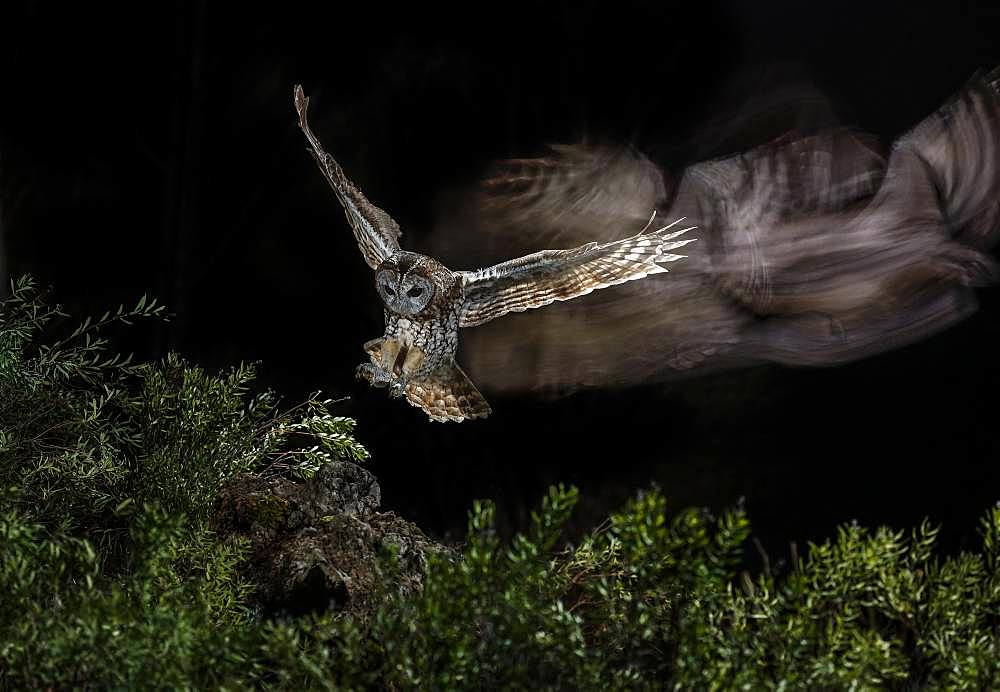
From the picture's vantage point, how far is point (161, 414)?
9.62ft

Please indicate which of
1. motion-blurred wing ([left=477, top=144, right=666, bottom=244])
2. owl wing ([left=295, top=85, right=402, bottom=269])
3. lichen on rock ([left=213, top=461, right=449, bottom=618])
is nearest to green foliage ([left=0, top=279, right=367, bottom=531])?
lichen on rock ([left=213, top=461, right=449, bottom=618])

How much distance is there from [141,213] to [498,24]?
126 cm

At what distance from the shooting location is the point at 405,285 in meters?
3.05

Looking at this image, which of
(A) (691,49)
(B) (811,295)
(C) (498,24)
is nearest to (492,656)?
(B) (811,295)

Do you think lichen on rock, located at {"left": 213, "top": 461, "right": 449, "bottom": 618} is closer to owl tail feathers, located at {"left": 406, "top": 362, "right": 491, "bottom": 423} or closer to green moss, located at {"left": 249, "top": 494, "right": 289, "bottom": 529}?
green moss, located at {"left": 249, "top": 494, "right": 289, "bottom": 529}

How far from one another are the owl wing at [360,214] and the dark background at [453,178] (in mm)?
36

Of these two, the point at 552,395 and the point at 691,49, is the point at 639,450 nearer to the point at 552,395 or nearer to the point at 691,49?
the point at 552,395

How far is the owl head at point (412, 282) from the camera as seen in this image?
3.02m

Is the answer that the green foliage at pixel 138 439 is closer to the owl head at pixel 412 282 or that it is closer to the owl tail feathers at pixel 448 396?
the owl tail feathers at pixel 448 396

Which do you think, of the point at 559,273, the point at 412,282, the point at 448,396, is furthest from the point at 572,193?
the point at 448,396

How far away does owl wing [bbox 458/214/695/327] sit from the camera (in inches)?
110

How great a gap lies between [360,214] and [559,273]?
0.62m

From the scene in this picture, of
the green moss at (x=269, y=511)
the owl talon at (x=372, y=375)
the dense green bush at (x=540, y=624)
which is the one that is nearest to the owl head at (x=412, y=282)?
the owl talon at (x=372, y=375)

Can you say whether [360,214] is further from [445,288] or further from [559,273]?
[559,273]
